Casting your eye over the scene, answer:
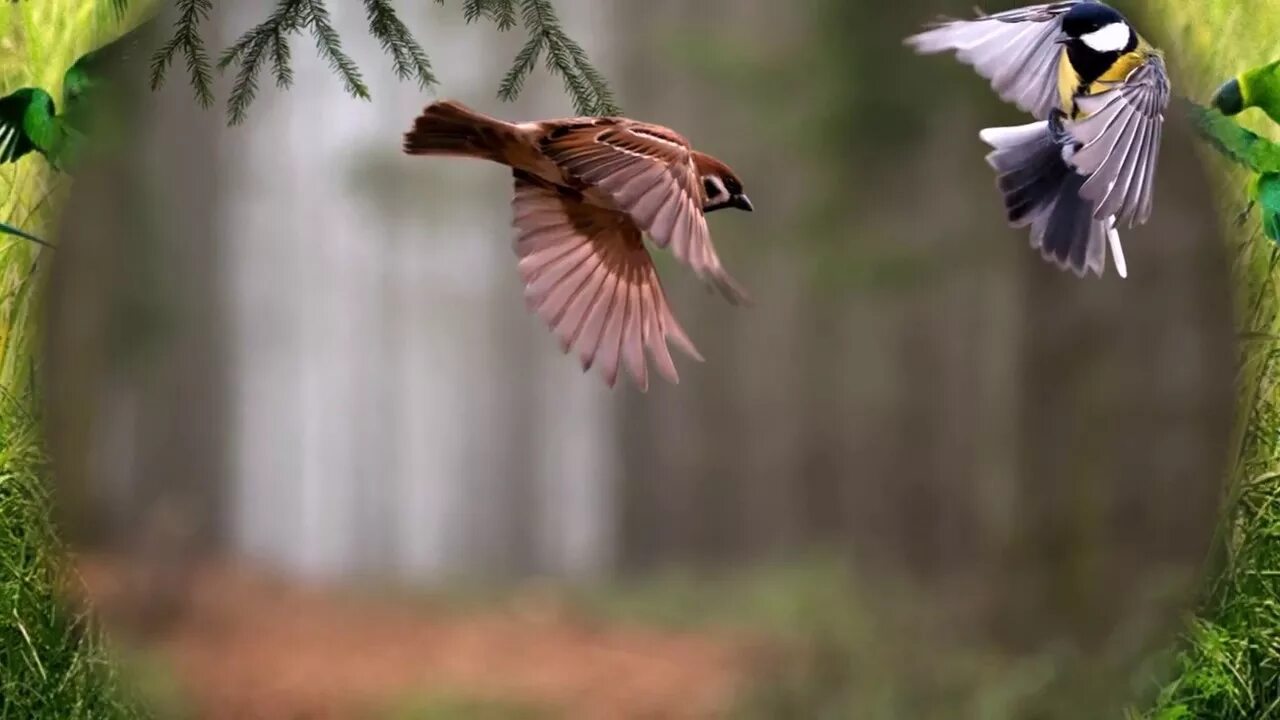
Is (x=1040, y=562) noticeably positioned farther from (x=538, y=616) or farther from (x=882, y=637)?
(x=538, y=616)

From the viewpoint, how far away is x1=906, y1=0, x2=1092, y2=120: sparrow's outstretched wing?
831 millimetres

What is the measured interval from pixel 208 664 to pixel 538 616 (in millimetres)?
554

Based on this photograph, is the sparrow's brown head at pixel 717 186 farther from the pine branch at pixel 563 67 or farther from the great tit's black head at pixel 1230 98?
the great tit's black head at pixel 1230 98

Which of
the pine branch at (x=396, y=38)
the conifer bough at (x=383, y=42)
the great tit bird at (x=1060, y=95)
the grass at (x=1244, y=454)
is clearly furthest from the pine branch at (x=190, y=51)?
the grass at (x=1244, y=454)

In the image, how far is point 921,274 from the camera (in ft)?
6.14

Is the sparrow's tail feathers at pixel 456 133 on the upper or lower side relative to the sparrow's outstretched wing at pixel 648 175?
upper

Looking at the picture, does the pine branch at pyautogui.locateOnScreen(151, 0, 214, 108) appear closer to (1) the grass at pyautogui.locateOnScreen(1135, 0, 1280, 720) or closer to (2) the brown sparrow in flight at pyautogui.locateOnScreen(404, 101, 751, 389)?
(2) the brown sparrow in flight at pyautogui.locateOnScreen(404, 101, 751, 389)

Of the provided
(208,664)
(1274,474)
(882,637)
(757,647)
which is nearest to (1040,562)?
(882,637)

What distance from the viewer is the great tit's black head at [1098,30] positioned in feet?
2.69

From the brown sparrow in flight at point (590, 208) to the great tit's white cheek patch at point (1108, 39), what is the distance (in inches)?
10.1

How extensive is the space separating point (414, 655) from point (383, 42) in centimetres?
139

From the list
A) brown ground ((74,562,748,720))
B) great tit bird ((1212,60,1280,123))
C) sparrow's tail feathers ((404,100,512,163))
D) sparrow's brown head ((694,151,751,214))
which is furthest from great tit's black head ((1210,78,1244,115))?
brown ground ((74,562,748,720))

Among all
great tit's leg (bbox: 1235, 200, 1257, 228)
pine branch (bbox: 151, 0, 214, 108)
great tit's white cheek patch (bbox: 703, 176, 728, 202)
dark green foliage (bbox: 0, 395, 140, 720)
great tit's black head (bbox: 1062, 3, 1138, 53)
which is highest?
pine branch (bbox: 151, 0, 214, 108)

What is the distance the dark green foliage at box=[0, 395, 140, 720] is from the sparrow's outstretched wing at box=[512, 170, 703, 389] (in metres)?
0.49
